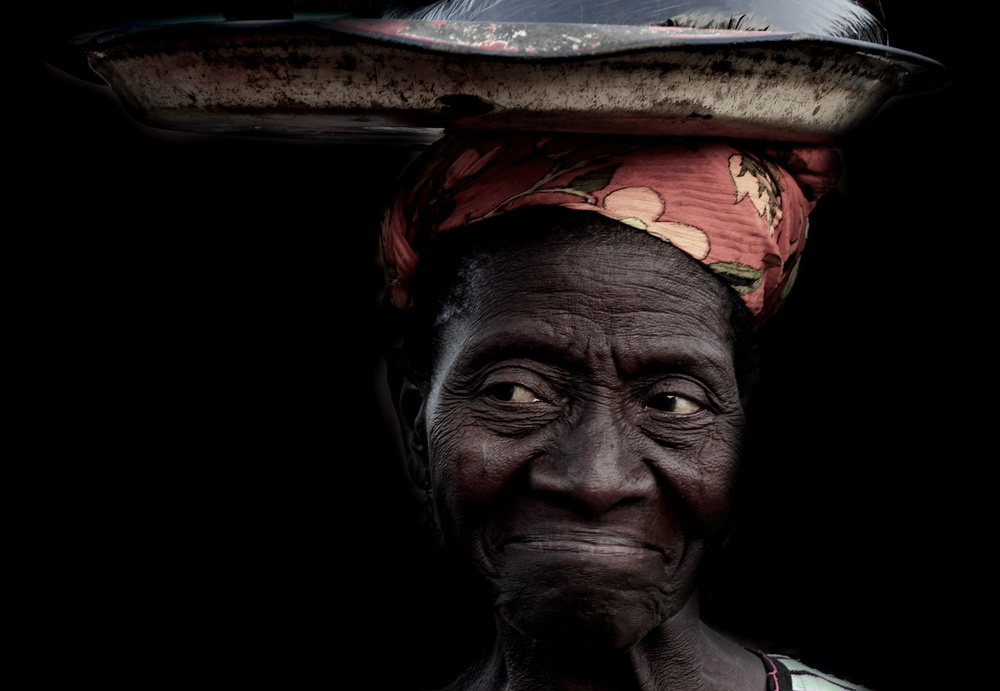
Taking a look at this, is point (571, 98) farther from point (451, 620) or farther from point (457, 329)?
point (451, 620)

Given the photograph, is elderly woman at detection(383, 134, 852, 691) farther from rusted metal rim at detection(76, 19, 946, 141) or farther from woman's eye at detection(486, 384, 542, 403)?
rusted metal rim at detection(76, 19, 946, 141)

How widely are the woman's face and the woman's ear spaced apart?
0.66 feet

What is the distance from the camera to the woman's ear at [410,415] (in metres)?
2.06

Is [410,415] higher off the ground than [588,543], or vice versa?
[410,415]

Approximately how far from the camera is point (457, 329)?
1.91 m

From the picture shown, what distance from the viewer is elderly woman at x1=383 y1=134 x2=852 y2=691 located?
1.72m

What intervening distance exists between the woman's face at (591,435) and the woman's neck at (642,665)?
17 cm

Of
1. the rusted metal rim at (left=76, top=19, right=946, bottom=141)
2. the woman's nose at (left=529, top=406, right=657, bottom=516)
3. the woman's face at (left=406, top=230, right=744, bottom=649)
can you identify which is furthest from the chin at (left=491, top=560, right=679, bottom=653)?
the rusted metal rim at (left=76, top=19, right=946, bottom=141)

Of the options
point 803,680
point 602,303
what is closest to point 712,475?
point 602,303

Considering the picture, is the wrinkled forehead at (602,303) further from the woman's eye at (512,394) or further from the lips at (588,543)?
the lips at (588,543)

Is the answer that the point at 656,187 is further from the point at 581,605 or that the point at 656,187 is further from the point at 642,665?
the point at 642,665

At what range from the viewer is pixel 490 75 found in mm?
1427

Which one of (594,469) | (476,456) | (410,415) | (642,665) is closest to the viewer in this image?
(594,469)

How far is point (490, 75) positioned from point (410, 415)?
91 cm
